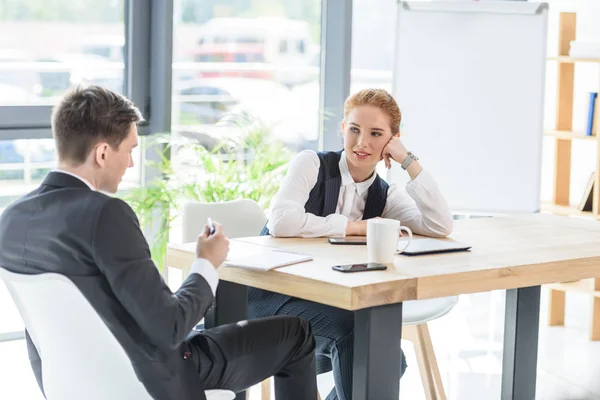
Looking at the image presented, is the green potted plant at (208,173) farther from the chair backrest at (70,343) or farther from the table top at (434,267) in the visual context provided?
the chair backrest at (70,343)

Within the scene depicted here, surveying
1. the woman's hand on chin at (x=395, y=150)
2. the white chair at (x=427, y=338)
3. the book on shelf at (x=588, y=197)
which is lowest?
the white chair at (x=427, y=338)

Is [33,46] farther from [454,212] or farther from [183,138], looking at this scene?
[454,212]

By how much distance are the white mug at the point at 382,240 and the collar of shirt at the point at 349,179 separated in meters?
0.68

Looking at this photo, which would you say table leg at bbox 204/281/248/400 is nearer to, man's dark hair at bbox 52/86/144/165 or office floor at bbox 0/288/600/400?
man's dark hair at bbox 52/86/144/165

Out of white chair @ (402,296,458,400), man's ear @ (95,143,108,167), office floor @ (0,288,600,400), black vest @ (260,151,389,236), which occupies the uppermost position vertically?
man's ear @ (95,143,108,167)

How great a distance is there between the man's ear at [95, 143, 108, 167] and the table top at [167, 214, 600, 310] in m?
0.49

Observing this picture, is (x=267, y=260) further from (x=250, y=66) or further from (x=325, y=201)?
(x=250, y=66)

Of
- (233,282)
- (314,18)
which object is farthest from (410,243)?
(314,18)

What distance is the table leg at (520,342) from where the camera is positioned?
116 inches

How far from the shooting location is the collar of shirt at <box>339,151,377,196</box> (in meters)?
3.09

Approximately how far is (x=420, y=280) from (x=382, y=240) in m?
0.18

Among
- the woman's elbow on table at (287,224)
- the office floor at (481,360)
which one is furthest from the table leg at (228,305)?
the office floor at (481,360)

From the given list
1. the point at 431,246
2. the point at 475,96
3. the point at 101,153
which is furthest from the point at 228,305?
the point at 475,96

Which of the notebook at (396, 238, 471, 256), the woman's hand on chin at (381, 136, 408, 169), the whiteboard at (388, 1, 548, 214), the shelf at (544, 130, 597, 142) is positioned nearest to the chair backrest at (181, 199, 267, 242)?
the woman's hand on chin at (381, 136, 408, 169)
